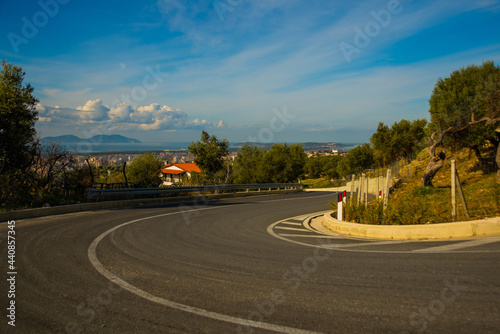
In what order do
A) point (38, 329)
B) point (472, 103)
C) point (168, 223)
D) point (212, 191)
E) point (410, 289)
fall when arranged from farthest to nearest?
point (212, 191)
point (472, 103)
point (168, 223)
point (410, 289)
point (38, 329)

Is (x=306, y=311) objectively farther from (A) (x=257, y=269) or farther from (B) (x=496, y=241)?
(B) (x=496, y=241)

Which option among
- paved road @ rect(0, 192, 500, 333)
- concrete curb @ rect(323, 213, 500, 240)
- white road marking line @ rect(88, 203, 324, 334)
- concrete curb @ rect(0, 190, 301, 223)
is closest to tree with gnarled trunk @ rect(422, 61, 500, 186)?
concrete curb @ rect(323, 213, 500, 240)

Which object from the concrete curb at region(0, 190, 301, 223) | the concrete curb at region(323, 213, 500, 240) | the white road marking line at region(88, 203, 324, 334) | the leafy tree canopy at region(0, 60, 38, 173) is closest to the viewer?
the white road marking line at region(88, 203, 324, 334)

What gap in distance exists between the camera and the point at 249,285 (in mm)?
4496

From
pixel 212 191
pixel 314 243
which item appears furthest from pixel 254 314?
pixel 212 191

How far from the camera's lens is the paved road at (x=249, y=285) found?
3.38 meters

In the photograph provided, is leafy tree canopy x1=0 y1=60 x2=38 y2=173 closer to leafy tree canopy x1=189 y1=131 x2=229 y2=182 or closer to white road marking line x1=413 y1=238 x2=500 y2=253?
white road marking line x1=413 y1=238 x2=500 y2=253

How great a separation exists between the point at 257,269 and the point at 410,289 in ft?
7.53

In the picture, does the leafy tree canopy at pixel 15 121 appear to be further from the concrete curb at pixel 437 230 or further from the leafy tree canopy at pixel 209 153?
the leafy tree canopy at pixel 209 153

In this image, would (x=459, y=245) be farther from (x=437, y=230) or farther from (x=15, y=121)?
(x=15, y=121)

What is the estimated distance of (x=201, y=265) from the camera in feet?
18.0

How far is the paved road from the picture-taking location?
3.38 metres

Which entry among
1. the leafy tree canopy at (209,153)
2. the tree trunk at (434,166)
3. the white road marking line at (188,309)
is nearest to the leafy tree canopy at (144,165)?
the leafy tree canopy at (209,153)

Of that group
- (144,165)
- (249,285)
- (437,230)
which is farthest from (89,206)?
(144,165)
